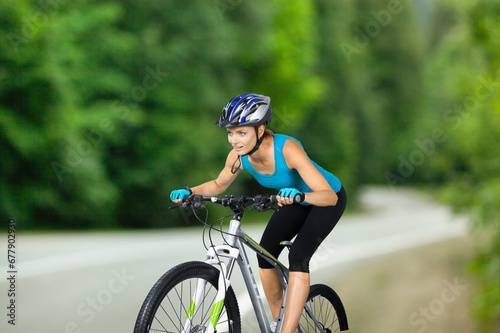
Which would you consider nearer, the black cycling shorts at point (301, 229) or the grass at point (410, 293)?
the black cycling shorts at point (301, 229)

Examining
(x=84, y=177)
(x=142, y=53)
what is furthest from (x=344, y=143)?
(x=84, y=177)

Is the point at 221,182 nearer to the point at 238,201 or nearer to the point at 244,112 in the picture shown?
the point at 238,201

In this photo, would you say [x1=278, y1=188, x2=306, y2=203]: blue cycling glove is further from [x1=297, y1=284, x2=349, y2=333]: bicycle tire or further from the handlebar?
[x1=297, y1=284, x2=349, y2=333]: bicycle tire

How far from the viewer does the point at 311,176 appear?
4.45 meters

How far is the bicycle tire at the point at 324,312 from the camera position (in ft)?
17.8

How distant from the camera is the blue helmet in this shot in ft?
14.3

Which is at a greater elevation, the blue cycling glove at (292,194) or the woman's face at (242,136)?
the woman's face at (242,136)

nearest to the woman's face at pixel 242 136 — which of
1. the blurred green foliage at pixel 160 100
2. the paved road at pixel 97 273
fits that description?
the paved road at pixel 97 273

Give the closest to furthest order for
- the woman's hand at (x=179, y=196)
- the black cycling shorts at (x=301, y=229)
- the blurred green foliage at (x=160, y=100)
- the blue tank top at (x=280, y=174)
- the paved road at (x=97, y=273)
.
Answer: the blue tank top at (x=280, y=174) < the woman's hand at (x=179, y=196) < the black cycling shorts at (x=301, y=229) < the paved road at (x=97, y=273) < the blurred green foliage at (x=160, y=100)

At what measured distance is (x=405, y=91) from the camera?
191 ft

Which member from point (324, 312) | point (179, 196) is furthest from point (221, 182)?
point (324, 312)

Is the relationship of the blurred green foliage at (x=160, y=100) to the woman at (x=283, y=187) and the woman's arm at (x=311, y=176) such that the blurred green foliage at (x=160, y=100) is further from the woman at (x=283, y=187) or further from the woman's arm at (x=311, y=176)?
the woman's arm at (x=311, y=176)

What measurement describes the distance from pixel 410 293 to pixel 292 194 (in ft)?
→ 51.2

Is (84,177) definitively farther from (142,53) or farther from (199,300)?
(199,300)
